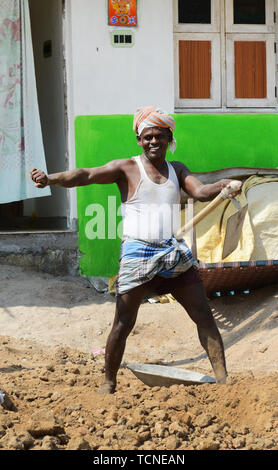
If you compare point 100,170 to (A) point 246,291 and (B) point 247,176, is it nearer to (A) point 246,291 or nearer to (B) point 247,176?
(A) point 246,291

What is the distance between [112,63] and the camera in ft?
27.0

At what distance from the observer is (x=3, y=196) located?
26.9 ft

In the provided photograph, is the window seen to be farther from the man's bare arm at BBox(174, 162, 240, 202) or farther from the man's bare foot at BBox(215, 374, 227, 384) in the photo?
the man's bare foot at BBox(215, 374, 227, 384)

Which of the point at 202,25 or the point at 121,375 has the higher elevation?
the point at 202,25

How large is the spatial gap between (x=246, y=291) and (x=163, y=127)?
2781mm

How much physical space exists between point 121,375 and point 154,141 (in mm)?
1769

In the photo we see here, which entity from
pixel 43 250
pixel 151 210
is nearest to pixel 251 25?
pixel 43 250

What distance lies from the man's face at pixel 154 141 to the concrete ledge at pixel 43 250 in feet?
12.4

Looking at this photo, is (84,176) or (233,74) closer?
(84,176)

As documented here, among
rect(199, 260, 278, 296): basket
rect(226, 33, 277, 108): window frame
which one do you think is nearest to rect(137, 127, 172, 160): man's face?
rect(199, 260, 278, 296): basket


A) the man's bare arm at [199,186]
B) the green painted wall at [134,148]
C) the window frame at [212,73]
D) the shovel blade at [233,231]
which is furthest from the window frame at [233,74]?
the man's bare arm at [199,186]

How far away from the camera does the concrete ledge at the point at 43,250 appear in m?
7.88

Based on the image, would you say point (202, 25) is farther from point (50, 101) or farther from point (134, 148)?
point (50, 101)
